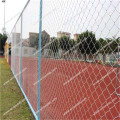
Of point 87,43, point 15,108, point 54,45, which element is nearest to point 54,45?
point 54,45

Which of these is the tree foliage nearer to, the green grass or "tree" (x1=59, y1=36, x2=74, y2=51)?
"tree" (x1=59, y1=36, x2=74, y2=51)

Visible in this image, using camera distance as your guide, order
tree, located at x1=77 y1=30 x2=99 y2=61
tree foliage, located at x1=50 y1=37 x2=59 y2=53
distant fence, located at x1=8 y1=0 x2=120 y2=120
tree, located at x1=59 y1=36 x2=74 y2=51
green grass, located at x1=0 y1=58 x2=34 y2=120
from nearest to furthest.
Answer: distant fence, located at x1=8 y1=0 x2=120 y2=120 → tree, located at x1=77 y1=30 x2=99 y2=61 → tree, located at x1=59 y1=36 x2=74 y2=51 → tree foliage, located at x1=50 y1=37 x2=59 y2=53 → green grass, located at x1=0 y1=58 x2=34 y2=120

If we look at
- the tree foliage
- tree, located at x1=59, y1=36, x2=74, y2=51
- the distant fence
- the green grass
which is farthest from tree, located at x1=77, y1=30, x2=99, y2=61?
the green grass

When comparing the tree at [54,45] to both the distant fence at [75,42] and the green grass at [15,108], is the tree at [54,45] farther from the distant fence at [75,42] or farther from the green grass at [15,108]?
the green grass at [15,108]

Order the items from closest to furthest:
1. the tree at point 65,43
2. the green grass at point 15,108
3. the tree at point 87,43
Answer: the tree at point 87,43 → the tree at point 65,43 → the green grass at point 15,108

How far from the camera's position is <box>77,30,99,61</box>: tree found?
1.31m

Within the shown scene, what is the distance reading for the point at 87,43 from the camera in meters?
1.44

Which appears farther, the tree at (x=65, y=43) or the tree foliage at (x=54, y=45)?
the tree foliage at (x=54, y=45)

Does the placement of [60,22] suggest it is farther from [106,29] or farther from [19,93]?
[19,93]

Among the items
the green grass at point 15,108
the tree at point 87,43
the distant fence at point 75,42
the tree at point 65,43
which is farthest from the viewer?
the green grass at point 15,108

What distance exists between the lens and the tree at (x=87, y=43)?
1.31 m

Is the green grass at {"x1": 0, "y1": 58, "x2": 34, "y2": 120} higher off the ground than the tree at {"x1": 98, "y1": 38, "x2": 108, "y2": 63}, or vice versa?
the tree at {"x1": 98, "y1": 38, "x2": 108, "y2": 63}

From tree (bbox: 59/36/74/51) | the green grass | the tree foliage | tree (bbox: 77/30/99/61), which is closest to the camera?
tree (bbox: 77/30/99/61)

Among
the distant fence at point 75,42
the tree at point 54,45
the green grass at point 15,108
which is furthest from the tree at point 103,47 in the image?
the green grass at point 15,108
